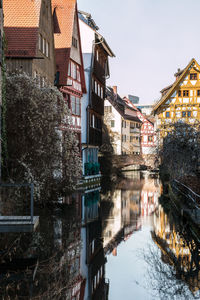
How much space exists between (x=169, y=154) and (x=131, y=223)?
12173mm

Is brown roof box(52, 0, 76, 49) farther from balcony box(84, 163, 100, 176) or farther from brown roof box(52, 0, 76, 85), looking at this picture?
balcony box(84, 163, 100, 176)

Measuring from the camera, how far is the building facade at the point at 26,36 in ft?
77.2

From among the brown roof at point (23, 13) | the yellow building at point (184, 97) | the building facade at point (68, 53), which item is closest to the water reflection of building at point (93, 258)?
the brown roof at point (23, 13)

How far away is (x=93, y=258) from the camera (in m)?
11.1

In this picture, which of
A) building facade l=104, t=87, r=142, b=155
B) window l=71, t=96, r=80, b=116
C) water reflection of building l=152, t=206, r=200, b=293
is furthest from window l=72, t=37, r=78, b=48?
building facade l=104, t=87, r=142, b=155

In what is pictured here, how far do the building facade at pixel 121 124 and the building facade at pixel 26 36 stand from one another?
34.9 m

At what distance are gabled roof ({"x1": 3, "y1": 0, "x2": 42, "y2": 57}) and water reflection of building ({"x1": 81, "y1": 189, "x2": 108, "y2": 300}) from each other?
9.87 m

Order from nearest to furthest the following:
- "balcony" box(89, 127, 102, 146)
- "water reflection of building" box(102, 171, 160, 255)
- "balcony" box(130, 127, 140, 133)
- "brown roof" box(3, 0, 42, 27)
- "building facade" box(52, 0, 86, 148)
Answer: "water reflection of building" box(102, 171, 160, 255)
"brown roof" box(3, 0, 42, 27)
"building facade" box(52, 0, 86, 148)
"balcony" box(89, 127, 102, 146)
"balcony" box(130, 127, 140, 133)

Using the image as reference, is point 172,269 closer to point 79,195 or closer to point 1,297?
point 1,297

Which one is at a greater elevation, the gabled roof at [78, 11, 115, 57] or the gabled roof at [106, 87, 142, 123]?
the gabled roof at [78, 11, 115, 57]

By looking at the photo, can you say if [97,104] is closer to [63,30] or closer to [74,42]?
[74,42]

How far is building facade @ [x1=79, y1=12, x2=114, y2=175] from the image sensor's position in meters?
35.8

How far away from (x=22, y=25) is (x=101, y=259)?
1702cm

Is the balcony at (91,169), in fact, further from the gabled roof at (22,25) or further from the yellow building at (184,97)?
the gabled roof at (22,25)
